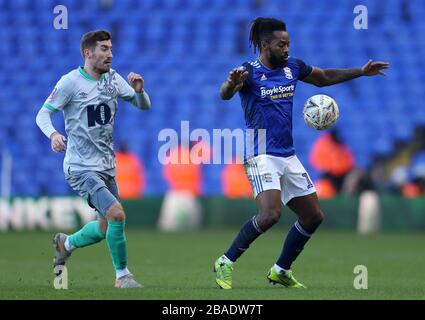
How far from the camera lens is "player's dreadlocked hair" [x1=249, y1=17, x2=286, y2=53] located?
895 cm

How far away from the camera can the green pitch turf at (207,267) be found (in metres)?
8.24

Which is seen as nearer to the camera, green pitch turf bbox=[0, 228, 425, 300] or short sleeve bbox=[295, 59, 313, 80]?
green pitch turf bbox=[0, 228, 425, 300]

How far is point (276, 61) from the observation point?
29.3ft

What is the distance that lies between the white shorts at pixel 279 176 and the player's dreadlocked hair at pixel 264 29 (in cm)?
101

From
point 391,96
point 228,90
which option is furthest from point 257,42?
→ point 391,96

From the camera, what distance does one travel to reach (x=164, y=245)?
15438mm

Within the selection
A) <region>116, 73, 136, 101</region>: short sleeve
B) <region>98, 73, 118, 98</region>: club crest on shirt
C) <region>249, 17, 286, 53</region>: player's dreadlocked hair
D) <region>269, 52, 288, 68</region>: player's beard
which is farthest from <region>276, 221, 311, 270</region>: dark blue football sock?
<region>98, 73, 118, 98</region>: club crest on shirt

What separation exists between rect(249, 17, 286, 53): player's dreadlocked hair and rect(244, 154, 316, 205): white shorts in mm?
1008

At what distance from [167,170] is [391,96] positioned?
530 cm

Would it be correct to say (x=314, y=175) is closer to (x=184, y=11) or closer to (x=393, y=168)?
(x=393, y=168)

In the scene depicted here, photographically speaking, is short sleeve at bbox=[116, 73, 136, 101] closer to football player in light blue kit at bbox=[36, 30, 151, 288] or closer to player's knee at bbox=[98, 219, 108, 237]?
football player in light blue kit at bbox=[36, 30, 151, 288]

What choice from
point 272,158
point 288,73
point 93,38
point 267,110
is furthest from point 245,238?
point 93,38

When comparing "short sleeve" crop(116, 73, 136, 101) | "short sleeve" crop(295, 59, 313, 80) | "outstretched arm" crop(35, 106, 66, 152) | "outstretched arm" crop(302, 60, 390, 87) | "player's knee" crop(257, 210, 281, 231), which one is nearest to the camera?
"outstretched arm" crop(35, 106, 66, 152)

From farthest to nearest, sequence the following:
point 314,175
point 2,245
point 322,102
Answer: point 314,175, point 2,245, point 322,102
